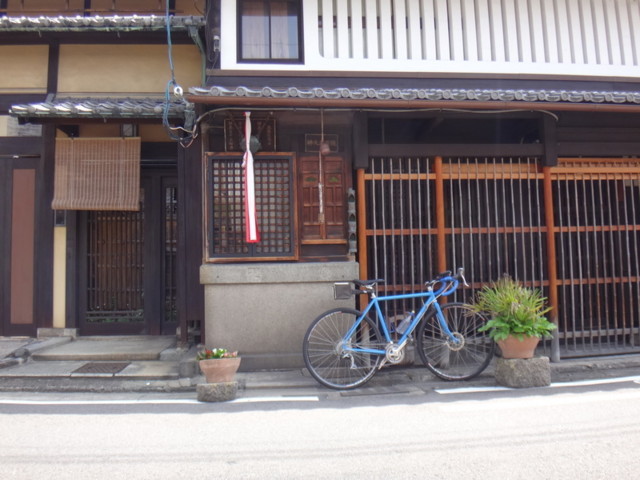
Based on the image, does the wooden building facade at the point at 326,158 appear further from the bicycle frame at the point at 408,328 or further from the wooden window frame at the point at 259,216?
the bicycle frame at the point at 408,328

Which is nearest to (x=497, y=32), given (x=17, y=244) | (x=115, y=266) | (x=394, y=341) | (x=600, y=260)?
(x=600, y=260)

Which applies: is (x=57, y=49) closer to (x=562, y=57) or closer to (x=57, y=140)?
(x=57, y=140)

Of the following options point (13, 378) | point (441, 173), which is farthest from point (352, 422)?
point (13, 378)

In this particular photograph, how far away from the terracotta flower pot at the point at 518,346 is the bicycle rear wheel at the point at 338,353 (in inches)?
64.2

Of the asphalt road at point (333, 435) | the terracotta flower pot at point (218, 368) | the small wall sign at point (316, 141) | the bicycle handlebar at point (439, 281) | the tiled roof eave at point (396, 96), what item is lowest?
the asphalt road at point (333, 435)

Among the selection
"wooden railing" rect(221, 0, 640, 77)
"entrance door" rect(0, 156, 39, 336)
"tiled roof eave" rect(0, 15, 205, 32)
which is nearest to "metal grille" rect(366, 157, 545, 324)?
"wooden railing" rect(221, 0, 640, 77)

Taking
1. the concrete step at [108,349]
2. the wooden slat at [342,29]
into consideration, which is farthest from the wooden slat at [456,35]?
the concrete step at [108,349]

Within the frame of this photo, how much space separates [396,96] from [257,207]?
8.50 feet

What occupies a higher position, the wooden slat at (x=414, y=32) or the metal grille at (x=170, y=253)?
the wooden slat at (x=414, y=32)

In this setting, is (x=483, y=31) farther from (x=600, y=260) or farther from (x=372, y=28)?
(x=600, y=260)

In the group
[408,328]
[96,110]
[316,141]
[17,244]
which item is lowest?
[408,328]

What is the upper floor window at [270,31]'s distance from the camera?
7.68 meters

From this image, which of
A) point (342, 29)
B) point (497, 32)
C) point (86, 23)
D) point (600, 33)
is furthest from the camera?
point (600, 33)

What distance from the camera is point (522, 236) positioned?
7.23 meters
